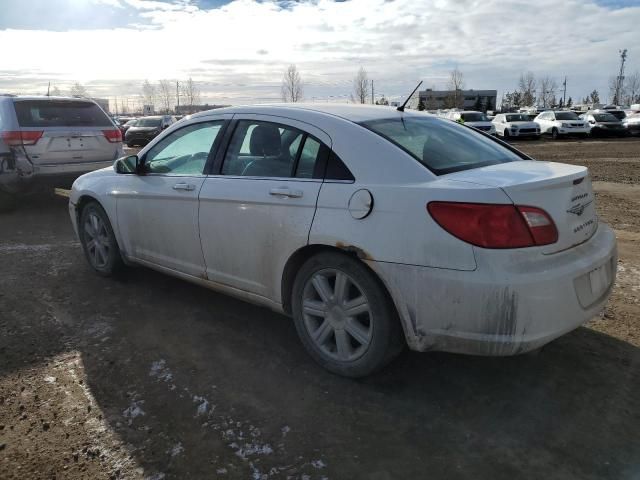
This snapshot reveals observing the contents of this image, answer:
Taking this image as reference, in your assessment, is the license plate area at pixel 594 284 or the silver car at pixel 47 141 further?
the silver car at pixel 47 141

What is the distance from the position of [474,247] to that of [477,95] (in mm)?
117428

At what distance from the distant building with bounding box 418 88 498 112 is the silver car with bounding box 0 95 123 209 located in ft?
184

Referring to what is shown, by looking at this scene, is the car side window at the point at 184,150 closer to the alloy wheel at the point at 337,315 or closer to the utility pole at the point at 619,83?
the alloy wheel at the point at 337,315

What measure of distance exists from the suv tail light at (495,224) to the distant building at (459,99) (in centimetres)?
6111

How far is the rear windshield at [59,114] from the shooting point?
26.0 feet

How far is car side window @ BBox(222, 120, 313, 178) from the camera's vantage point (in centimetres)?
340

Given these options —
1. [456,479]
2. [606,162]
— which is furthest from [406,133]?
[606,162]

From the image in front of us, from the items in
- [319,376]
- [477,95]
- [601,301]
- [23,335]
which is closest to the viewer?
[601,301]

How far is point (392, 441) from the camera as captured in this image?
262 centimetres

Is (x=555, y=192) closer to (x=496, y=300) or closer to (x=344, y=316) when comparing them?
(x=496, y=300)

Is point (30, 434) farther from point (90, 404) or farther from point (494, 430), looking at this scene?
point (494, 430)

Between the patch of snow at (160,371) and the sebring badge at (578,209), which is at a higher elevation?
the sebring badge at (578,209)

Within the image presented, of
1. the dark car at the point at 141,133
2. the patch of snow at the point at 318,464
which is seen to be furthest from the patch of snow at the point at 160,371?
the dark car at the point at 141,133

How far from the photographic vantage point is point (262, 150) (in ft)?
11.8
